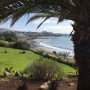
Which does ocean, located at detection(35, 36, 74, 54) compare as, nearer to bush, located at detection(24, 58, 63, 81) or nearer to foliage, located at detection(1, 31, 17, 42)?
foliage, located at detection(1, 31, 17, 42)

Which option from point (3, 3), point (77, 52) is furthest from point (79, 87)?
point (3, 3)

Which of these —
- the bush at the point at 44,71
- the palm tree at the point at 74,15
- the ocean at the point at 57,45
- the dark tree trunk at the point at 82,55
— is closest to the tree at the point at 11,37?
the ocean at the point at 57,45

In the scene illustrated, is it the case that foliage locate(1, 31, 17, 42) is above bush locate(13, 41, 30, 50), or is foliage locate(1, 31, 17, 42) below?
above

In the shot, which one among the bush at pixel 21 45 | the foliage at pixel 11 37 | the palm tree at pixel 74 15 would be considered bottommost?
the bush at pixel 21 45

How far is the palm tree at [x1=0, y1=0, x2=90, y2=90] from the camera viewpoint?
898 cm

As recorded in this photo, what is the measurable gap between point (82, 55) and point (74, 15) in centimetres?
116

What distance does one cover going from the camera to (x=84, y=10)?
8.62m

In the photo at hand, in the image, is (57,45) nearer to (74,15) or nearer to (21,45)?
(21,45)

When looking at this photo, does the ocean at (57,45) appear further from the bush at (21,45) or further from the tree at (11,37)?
the bush at (21,45)

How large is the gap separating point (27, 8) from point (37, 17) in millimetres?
1978

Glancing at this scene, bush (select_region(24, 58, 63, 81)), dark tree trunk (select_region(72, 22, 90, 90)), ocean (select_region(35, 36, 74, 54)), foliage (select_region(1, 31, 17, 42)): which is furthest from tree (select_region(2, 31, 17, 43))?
dark tree trunk (select_region(72, 22, 90, 90))

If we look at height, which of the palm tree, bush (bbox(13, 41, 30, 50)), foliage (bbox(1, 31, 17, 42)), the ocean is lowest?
the ocean

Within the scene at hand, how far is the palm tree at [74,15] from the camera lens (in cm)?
898

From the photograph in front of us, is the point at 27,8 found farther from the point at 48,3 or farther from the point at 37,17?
the point at 37,17
